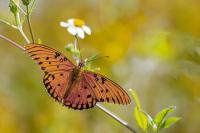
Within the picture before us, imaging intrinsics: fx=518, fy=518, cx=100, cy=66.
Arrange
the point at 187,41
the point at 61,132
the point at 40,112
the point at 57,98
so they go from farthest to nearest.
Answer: the point at 40,112, the point at 61,132, the point at 187,41, the point at 57,98

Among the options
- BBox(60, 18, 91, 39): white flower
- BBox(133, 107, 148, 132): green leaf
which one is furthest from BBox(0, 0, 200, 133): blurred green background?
BBox(133, 107, 148, 132): green leaf

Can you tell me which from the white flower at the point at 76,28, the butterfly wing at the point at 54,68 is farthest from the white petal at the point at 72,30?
the butterfly wing at the point at 54,68

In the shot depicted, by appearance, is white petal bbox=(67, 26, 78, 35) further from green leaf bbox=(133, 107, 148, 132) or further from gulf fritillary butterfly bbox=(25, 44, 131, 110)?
green leaf bbox=(133, 107, 148, 132)

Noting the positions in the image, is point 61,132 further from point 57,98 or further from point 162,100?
point 57,98

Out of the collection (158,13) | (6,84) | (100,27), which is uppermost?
(158,13)

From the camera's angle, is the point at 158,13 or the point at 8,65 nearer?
the point at 8,65

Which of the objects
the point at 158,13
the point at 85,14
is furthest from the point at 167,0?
the point at 85,14
